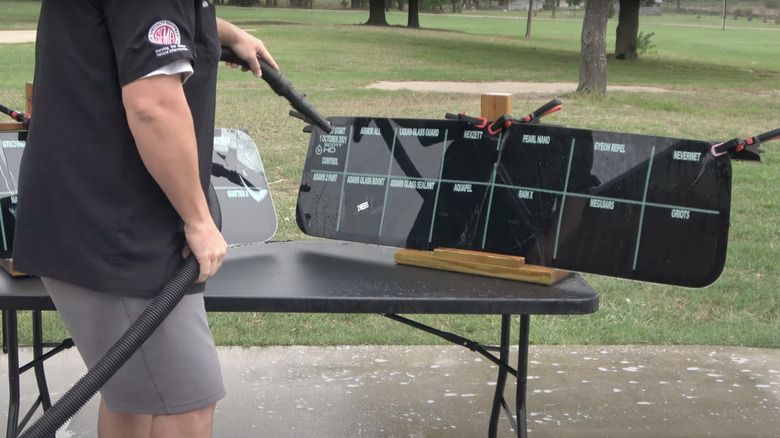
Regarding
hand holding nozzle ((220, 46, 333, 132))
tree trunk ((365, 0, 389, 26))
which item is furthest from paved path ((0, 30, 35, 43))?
hand holding nozzle ((220, 46, 333, 132))

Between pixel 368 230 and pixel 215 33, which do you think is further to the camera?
pixel 368 230

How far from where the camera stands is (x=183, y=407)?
2.17 m

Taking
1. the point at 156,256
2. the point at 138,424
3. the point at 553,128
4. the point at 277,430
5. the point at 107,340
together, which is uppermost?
the point at 553,128

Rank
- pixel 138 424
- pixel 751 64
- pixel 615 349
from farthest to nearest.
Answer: pixel 751 64, pixel 615 349, pixel 138 424

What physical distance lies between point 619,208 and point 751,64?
27964 millimetres

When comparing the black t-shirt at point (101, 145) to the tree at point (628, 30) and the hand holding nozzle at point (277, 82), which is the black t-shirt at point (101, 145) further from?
the tree at point (628, 30)

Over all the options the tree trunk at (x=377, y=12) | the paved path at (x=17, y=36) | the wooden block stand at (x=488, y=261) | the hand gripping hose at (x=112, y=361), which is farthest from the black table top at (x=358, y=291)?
the tree trunk at (x=377, y=12)

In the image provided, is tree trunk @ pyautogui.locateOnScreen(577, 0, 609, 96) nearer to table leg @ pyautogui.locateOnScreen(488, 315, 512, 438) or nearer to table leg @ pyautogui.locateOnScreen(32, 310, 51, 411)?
table leg @ pyautogui.locateOnScreen(488, 315, 512, 438)

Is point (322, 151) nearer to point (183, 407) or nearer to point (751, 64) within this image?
point (183, 407)

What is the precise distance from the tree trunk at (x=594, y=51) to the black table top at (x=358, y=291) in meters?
12.6

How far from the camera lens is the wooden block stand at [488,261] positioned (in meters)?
3.14

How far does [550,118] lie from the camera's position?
11.3 m

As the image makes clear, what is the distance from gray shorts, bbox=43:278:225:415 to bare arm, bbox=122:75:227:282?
236 mm

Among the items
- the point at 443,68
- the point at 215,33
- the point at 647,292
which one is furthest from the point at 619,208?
the point at 443,68
